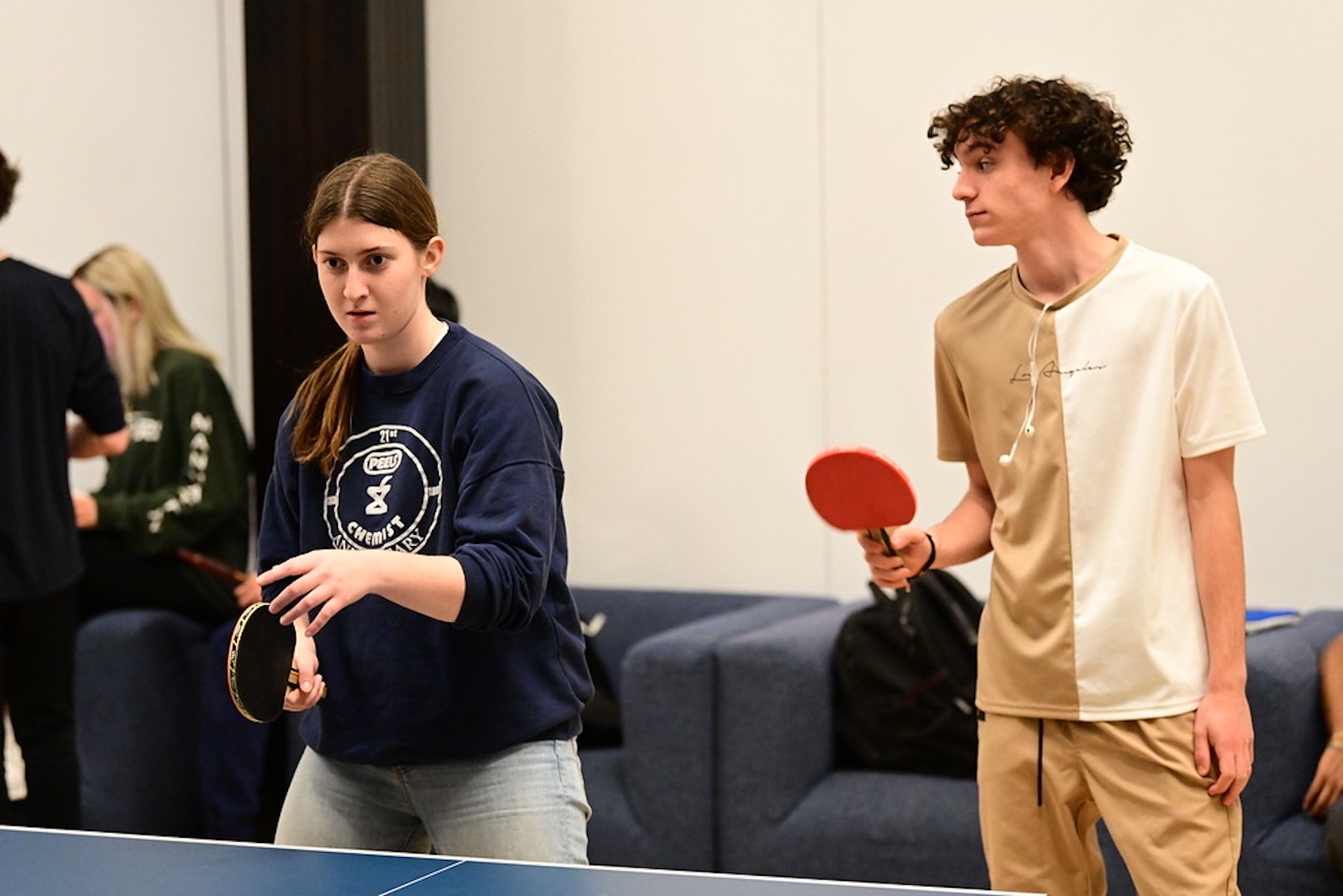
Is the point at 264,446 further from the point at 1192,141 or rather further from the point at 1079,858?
the point at 1079,858

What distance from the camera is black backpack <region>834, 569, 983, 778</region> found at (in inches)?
144

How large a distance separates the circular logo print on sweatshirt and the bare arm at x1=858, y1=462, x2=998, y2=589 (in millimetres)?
639

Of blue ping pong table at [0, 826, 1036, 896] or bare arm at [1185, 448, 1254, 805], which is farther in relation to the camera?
bare arm at [1185, 448, 1254, 805]

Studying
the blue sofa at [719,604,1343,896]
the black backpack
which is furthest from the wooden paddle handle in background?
the black backpack

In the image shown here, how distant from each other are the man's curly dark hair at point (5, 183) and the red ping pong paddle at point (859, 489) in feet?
6.36

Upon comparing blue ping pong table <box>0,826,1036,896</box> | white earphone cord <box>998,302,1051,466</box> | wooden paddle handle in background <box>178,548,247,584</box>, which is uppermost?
white earphone cord <box>998,302,1051,466</box>

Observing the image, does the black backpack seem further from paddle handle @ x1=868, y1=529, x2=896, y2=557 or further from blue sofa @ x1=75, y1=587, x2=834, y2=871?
paddle handle @ x1=868, y1=529, x2=896, y2=557

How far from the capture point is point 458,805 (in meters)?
2.11

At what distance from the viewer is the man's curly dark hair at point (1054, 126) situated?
2.27 metres

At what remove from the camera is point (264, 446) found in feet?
16.3

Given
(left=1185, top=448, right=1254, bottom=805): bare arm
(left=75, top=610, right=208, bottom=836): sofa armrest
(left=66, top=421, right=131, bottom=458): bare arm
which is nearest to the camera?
(left=1185, top=448, right=1254, bottom=805): bare arm

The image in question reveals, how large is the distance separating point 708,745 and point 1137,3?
83.9 inches

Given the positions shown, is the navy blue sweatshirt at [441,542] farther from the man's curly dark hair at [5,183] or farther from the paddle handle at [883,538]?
the man's curly dark hair at [5,183]

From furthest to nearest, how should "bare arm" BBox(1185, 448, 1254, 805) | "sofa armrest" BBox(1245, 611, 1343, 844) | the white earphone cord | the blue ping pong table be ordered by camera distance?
"sofa armrest" BBox(1245, 611, 1343, 844) → the white earphone cord → "bare arm" BBox(1185, 448, 1254, 805) → the blue ping pong table
